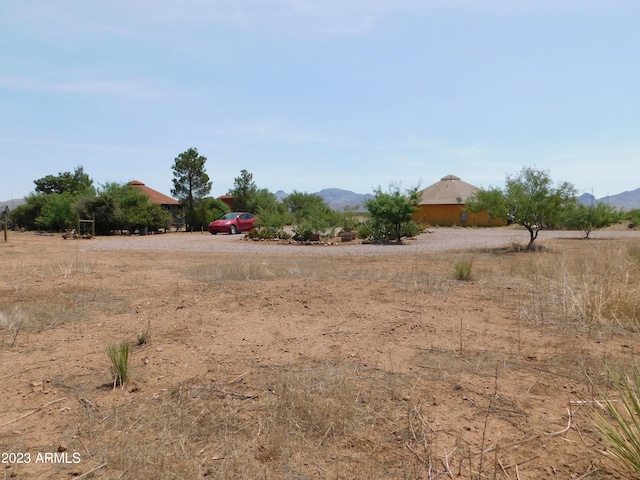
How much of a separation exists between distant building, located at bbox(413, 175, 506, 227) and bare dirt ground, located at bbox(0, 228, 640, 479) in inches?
1417

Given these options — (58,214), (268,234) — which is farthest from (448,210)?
(58,214)

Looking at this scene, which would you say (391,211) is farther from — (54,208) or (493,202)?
(54,208)

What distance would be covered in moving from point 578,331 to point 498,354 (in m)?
1.63

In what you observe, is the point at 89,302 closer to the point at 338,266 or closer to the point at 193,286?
the point at 193,286

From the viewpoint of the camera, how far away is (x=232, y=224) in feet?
98.8

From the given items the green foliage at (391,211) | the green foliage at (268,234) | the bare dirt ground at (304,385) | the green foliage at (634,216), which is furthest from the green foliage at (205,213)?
the green foliage at (634,216)

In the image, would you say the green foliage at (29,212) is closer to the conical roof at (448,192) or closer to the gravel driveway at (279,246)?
the gravel driveway at (279,246)

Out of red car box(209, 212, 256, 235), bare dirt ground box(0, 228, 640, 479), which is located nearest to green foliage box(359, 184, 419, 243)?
red car box(209, 212, 256, 235)

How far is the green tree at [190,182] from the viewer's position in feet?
113

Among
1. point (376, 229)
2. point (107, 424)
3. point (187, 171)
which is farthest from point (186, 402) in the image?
point (187, 171)

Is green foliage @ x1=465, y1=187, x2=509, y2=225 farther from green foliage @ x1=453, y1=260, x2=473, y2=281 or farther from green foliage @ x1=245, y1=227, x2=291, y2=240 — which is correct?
green foliage @ x1=245, y1=227, x2=291, y2=240

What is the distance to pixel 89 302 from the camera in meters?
7.64

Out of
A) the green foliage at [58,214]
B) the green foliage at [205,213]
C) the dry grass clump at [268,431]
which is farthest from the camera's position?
the green foliage at [205,213]

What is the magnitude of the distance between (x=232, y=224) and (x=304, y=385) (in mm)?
26770
